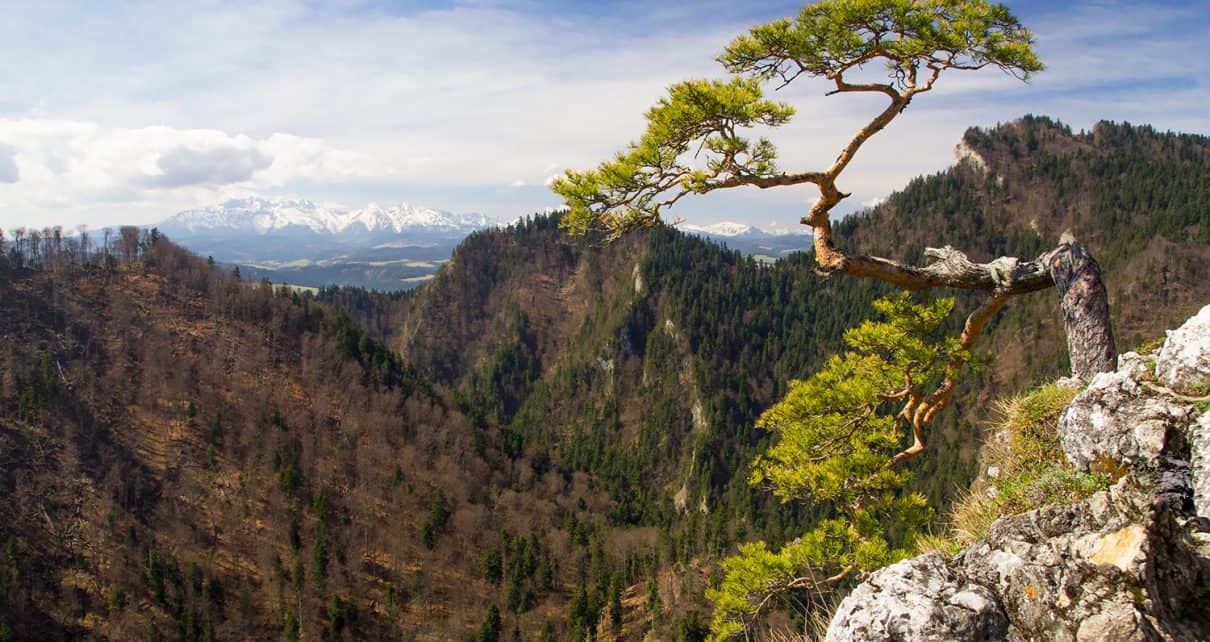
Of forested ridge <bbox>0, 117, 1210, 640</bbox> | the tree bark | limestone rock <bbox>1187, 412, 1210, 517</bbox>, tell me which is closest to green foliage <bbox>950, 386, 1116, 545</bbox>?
limestone rock <bbox>1187, 412, 1210, 517</bbox>

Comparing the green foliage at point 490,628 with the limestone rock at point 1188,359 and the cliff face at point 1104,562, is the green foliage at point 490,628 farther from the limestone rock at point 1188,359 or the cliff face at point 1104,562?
the limestone rock at point 1188,359

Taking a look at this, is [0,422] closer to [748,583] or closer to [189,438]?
[189,438]

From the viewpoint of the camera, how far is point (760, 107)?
10453mm

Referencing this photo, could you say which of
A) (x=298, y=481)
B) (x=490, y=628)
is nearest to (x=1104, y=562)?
(x=490, y=628)

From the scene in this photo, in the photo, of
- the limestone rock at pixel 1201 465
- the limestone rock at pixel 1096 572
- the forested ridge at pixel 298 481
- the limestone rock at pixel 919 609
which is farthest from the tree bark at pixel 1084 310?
the forested ridge at pixel 298 481

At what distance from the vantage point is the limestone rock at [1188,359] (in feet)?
28.2

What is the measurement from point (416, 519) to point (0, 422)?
189 feet

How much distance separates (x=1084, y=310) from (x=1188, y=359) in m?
3.23

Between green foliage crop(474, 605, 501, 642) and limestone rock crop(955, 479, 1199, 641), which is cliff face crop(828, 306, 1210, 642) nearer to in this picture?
limestone rock crop(955, 479, 1199, 641)

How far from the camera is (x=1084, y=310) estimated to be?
11828 mm

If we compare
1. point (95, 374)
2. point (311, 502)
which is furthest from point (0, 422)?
point (311, 502)

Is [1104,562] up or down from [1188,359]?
down

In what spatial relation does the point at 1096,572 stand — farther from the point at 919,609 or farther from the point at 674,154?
the point at 674,154

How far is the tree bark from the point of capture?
1166 centimetres
